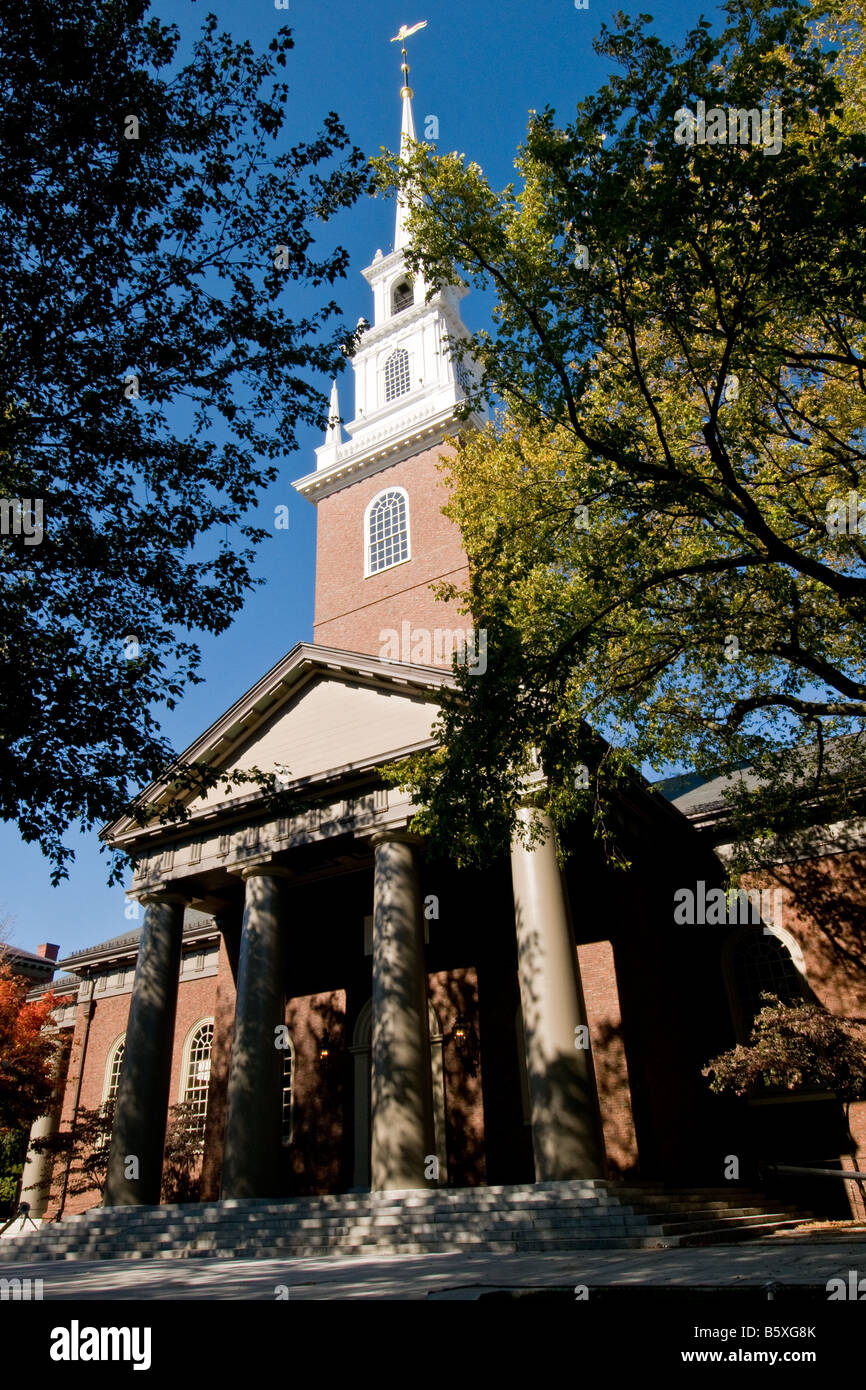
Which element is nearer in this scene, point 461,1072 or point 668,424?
point 668,424

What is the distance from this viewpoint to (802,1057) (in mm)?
15562

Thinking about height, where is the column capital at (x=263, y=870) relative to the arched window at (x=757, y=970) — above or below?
above

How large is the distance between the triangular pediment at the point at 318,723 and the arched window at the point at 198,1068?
7.82 m

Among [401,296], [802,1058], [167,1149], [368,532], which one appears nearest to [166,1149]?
[167,1149]

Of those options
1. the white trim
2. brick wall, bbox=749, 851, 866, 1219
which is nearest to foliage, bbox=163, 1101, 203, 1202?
brick wall, bbox=749, 851, 866, 1219

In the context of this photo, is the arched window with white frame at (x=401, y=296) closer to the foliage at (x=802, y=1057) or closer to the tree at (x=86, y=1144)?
the foliage at (x=802, y=1057)

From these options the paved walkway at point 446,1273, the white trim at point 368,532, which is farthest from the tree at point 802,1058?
the white trim at point 368,532

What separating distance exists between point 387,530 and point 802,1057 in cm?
2025

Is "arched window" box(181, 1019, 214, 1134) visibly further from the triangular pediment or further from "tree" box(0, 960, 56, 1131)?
the triangular pediment

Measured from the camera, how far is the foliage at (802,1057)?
15.5 metres

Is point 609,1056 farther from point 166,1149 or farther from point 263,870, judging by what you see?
point 166,1149

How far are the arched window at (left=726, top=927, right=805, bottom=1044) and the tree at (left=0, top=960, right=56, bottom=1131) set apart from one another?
2025 cm

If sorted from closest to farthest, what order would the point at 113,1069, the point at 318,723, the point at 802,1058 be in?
the point at 802,1058 < the point at 318,723 < the point at 113,1069

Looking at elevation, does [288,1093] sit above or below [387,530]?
below
